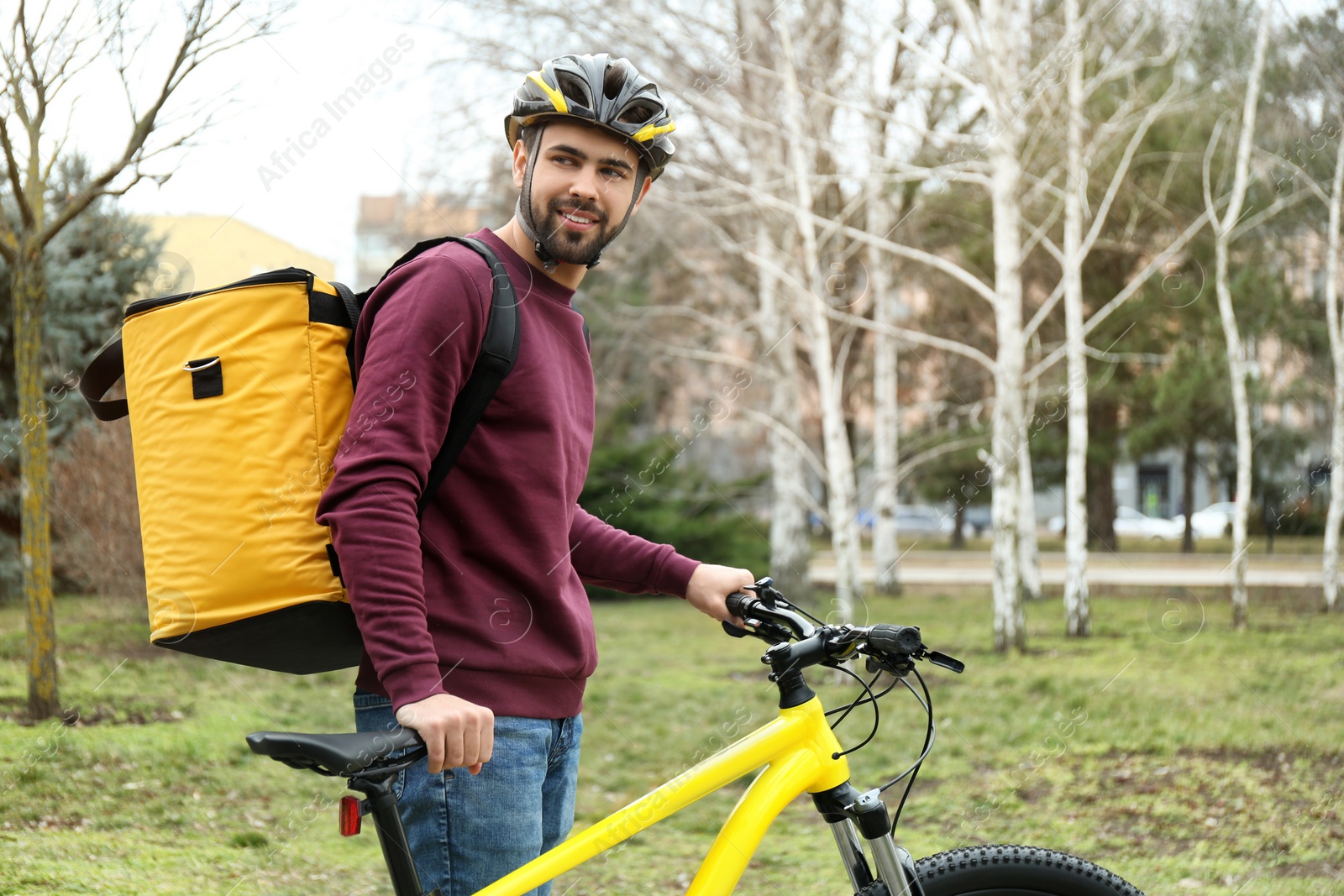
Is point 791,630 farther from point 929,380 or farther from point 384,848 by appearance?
point 929,380

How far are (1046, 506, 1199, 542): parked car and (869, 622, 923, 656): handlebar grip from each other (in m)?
26.7

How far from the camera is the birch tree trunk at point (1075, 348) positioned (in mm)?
9164

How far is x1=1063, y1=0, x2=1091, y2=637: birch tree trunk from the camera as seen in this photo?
9.16 m

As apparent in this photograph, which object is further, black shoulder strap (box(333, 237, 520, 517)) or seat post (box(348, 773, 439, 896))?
black shoulder strap (box(333, 237, 520, 517))

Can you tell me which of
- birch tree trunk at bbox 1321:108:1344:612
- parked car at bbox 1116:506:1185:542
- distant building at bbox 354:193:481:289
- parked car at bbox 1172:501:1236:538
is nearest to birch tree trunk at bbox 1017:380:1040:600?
birch tree trunk at bbox 1321:108:1344:612

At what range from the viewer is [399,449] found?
1490mm

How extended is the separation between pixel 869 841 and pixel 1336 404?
9884 mm

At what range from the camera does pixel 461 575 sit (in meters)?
1.63

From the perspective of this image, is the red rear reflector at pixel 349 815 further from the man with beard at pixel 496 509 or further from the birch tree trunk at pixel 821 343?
the birch tree trunk at pixel 821 343

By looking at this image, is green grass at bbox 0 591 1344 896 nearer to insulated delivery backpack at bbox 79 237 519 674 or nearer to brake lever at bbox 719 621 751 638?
brake lever at bbox 719 621 751 638

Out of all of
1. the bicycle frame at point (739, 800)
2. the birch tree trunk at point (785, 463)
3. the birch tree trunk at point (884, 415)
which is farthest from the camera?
the birch tree trunk at point (884, 415)

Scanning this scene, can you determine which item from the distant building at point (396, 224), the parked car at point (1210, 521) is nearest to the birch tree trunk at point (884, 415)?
the distant building at point (396, 224)

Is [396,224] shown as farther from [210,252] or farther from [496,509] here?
[496,509]

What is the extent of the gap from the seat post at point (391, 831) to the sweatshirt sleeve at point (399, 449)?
11cm
